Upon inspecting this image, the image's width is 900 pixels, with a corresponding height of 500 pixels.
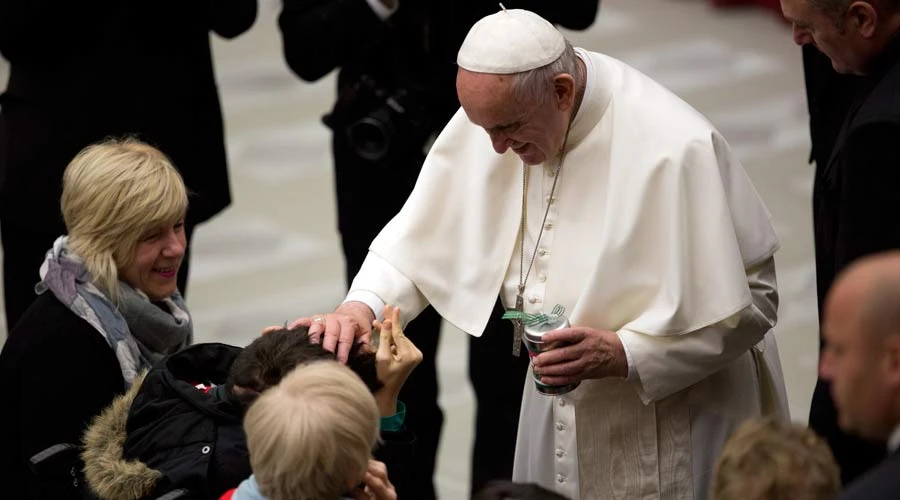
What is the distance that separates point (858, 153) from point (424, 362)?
2005mm

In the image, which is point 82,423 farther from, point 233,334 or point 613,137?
point 233,334

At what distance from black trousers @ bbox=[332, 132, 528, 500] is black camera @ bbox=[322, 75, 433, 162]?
A: 2.2 inches

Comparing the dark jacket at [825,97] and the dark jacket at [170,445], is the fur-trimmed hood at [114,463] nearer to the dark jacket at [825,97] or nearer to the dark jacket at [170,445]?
the dark jacket at [170,445]

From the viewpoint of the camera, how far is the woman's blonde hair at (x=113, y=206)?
147 inches

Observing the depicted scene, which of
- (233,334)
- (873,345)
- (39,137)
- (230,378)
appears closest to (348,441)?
(230,378)

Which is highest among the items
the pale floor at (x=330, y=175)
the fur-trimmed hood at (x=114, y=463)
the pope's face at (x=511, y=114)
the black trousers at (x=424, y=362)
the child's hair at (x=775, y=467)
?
the pope's face at (x=511, y=114)

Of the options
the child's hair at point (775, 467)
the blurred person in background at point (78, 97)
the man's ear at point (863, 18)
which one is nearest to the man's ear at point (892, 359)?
the child's hair at point (775, 467)

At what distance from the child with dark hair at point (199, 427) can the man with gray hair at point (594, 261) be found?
0.54ft

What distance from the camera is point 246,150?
8.14 m

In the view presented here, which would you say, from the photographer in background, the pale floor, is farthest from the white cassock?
the pale floor

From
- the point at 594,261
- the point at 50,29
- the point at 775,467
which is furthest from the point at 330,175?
the point at 775,467

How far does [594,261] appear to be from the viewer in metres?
3.50

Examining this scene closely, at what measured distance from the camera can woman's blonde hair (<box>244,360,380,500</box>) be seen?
2758mm

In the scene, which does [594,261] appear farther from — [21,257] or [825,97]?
[21,257]
